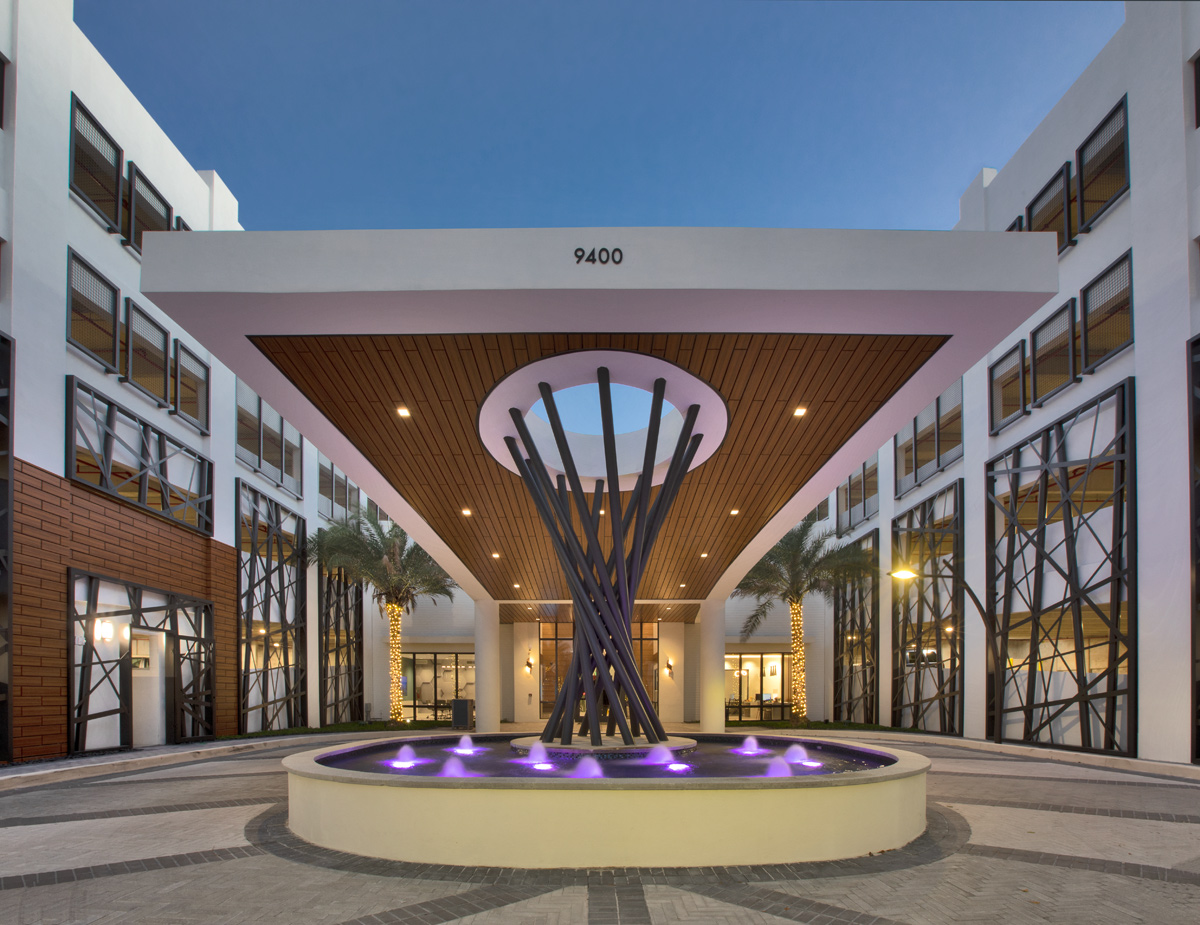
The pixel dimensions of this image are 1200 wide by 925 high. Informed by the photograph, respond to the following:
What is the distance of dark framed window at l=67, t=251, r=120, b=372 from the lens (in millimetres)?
18078

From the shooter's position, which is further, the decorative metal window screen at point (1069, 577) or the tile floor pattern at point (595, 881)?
the decorative metal window screen at point (1069, 577)

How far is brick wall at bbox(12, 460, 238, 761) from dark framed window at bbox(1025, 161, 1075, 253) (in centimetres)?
2020

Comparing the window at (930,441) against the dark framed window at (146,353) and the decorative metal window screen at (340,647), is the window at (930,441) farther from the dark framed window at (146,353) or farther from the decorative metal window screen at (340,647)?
the decorative metal window screen at (340,647)

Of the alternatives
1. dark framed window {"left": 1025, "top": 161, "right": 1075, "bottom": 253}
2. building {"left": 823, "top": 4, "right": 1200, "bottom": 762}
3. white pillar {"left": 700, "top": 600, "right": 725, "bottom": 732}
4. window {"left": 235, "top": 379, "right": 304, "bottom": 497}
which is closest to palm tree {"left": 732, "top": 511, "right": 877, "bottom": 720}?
building {"left": 823, "top": 4, "right": 1200, "bottom": 762}

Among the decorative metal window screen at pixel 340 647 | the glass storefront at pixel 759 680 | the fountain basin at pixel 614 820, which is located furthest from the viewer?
the glass storefront at pixel 759 680

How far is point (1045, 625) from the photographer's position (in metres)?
20.7

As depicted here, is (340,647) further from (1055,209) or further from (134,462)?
(1055,209)

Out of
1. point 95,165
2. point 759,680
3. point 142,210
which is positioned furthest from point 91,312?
point 759,680

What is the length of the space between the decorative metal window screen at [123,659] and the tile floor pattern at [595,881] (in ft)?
27.8

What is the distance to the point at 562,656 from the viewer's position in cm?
3791

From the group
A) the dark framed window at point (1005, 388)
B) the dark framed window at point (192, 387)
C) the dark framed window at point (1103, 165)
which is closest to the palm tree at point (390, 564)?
the dark framed window at point (192, 387)

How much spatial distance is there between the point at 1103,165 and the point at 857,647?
2071 cm

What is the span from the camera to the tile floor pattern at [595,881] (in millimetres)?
5969

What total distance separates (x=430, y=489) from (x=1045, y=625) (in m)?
14.3
